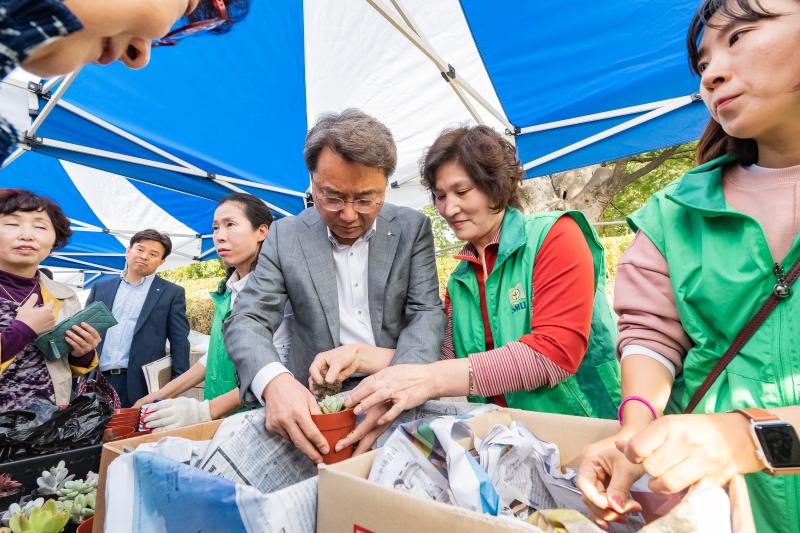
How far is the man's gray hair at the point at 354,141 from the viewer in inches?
55.9

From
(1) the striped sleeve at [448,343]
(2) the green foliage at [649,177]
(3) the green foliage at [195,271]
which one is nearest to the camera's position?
(1) the striped sleeve at [448,343]

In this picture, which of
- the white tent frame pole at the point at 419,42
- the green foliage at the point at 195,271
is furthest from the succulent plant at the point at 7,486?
the green foliage at the point at 195,271

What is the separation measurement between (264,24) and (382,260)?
2.86m

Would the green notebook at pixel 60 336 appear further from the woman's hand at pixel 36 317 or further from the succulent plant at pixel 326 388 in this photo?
the succulent plant at pixel 326 388

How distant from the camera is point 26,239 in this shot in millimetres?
2215

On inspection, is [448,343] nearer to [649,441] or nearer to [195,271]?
[649,441]

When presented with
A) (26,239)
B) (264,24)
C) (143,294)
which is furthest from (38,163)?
(26,239)

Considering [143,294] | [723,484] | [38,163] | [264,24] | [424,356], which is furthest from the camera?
[38,163]

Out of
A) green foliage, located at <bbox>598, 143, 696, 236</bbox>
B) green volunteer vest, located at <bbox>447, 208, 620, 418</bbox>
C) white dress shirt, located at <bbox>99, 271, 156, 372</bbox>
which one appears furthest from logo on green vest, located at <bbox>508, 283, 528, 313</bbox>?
green foliage, located at <bbox>598, 143, 696, 236</bbox>

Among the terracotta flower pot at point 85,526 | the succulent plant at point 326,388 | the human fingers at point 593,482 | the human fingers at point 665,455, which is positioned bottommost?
the terracotta flower pot at point 85,526

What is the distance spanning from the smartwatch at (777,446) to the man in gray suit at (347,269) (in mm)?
803

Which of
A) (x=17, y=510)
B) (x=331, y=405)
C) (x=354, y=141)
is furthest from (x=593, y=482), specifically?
(x=17, y=510)

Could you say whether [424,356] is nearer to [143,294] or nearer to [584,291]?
[584,291]

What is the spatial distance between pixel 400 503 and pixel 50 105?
152 inches
